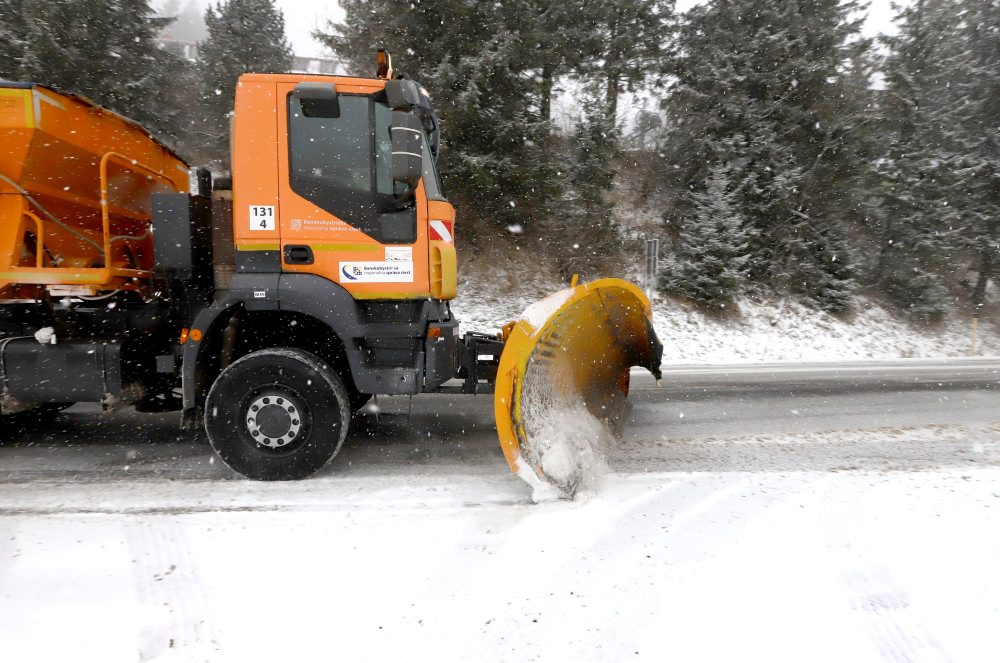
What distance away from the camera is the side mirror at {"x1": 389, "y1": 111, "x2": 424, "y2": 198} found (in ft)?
10.8

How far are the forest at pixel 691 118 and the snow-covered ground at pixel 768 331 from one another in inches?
23.1

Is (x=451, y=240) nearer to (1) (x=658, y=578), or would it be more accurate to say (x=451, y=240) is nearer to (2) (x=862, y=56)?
(1) (x=658, y=578)

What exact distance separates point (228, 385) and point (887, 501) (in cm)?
426

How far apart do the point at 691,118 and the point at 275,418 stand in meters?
14.9

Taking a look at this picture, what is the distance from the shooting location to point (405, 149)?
330cm

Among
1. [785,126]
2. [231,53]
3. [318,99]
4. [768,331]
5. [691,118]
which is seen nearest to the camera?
[318,99]

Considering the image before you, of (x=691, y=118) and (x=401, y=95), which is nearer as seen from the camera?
(x=401, y=95)

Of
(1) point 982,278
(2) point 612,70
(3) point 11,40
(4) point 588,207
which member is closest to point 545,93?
(4) point 588,207

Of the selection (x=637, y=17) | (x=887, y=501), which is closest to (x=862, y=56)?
(x=637, y=17)

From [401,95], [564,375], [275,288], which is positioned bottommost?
[564,375]

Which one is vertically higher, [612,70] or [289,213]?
[612,70]

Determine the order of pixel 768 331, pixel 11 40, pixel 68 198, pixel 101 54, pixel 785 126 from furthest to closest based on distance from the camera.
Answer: pixel 785 126 < pixel 768 331 < pixel 101 54 < pixel 11 40 < pixel 68 198

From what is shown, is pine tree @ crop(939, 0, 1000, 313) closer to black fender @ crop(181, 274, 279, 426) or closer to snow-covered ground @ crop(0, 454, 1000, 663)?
snow-covered ground @ crop(0, 454, 1000, 663)

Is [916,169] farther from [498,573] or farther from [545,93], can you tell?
[498,573]
